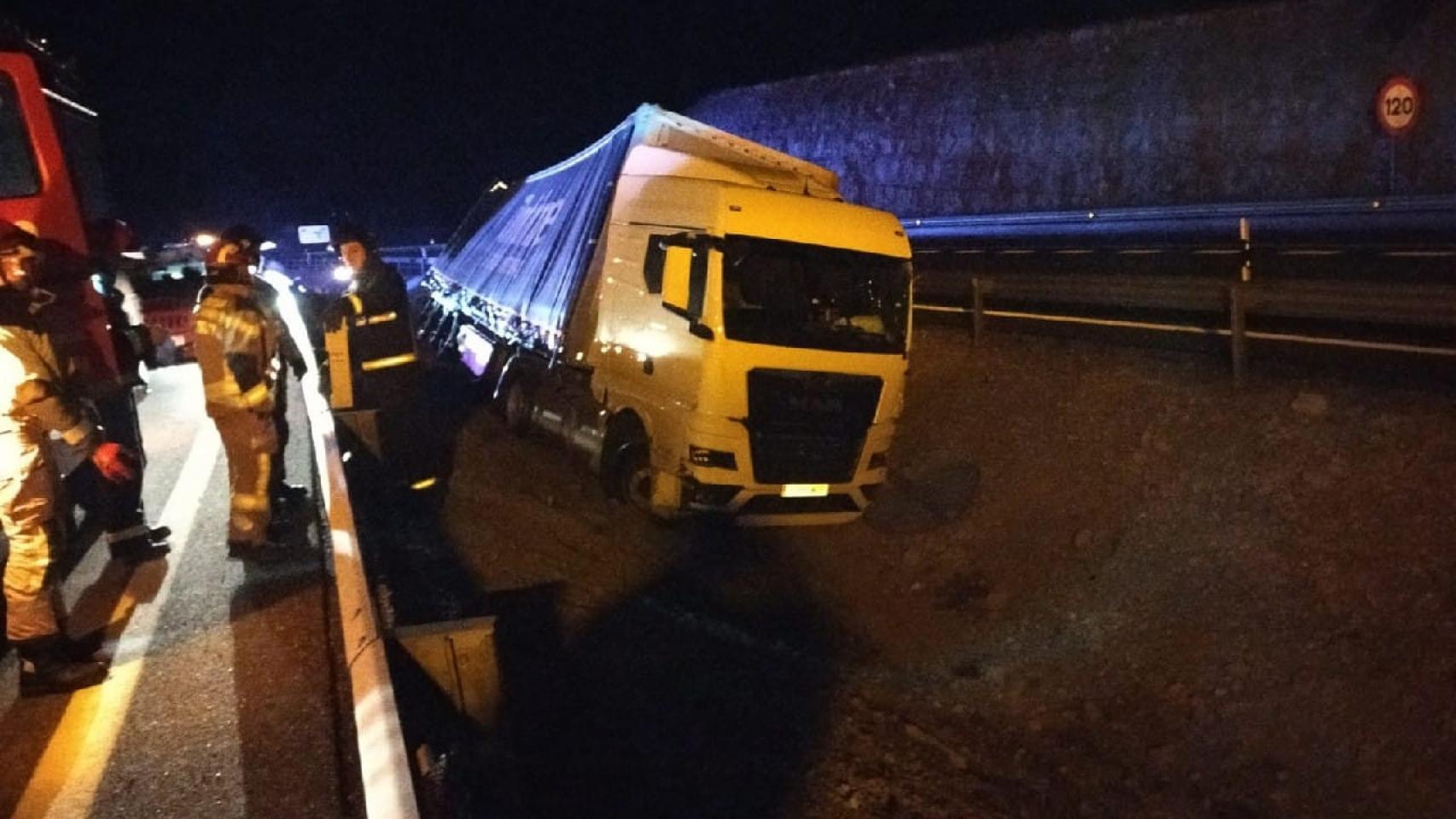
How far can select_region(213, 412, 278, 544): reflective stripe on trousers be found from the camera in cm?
501

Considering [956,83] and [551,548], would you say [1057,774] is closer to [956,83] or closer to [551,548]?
[551,548]

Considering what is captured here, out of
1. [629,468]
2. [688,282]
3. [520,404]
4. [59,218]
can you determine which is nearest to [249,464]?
[59,218]

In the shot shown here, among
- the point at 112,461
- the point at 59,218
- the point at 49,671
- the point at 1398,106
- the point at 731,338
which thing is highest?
the point at 59,218

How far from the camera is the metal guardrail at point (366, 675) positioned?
2.48m

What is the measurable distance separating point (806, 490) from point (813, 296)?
1520mm

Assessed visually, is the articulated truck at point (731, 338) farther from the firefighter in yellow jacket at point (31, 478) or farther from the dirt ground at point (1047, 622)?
the firefighter in yellow jacket at point (31, 478)

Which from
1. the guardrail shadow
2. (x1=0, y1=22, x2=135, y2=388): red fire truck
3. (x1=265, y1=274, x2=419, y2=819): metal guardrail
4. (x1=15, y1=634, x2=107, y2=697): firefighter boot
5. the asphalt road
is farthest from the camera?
the guardrail shadow

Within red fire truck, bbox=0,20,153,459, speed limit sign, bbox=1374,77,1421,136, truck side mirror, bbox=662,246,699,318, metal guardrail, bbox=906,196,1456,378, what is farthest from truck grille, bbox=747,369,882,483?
speed limit sign, bbox=1374,77,1421,136

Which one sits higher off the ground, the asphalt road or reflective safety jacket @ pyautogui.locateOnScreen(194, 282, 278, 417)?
reflective safety jacket @ pyautogui.locateOnScreen(194, 282, 278, 417)

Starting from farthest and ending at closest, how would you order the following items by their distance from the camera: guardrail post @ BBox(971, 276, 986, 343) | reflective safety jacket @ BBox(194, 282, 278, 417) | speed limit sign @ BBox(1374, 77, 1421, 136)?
1. speed limit sign @ BBox(1374, 77, 1421, 136)
2. guardrail post @ BBox(971, 276, 986, 343)
3. reflective safety jacket @ BBox(194, 282, 278, 417)

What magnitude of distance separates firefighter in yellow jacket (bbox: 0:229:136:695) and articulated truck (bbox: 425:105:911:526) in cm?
432

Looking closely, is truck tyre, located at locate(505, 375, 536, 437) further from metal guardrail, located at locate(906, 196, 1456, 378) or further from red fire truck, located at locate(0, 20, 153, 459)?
metal guardrail, located at locate(906, 196, 1456, 378)

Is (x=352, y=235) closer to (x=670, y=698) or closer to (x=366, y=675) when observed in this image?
(x=670, y=698)

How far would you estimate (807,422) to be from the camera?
7812 millimetres
